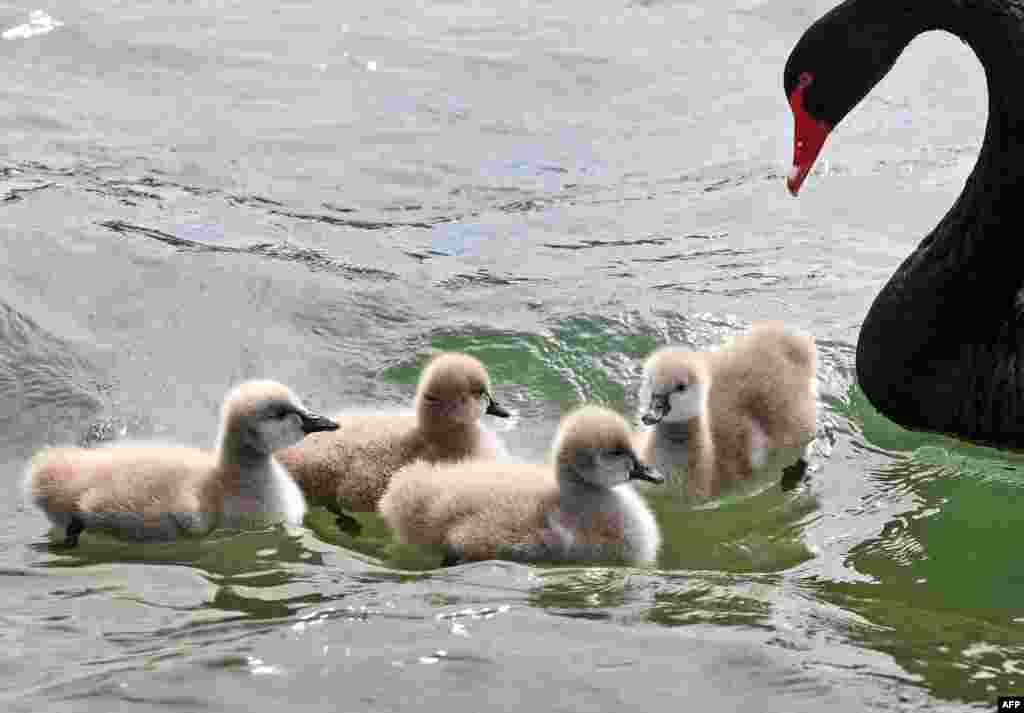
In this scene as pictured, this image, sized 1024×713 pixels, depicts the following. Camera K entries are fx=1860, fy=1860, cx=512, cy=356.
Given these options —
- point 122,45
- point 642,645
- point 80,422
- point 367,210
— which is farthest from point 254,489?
point 122,45

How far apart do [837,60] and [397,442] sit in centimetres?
184

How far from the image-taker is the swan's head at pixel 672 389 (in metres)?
4.96

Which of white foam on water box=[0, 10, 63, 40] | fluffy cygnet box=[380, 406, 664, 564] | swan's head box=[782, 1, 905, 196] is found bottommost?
fluffy cygnet box=[380, 406, 664, 564]

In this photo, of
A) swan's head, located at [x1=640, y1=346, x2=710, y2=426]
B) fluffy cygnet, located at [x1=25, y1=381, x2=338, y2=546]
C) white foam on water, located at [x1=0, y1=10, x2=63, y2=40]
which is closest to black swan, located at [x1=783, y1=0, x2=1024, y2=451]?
swan's head, located at [x1=640, y1=346, x2=710, y2=426]

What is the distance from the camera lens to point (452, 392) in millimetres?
4953

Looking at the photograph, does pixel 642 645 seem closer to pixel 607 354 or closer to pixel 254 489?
pixel 254 489

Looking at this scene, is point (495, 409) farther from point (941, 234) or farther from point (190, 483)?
point (941, 234)

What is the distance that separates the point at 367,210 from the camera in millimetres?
7680

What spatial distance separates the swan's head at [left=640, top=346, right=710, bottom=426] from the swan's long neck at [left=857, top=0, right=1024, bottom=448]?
2.63ft

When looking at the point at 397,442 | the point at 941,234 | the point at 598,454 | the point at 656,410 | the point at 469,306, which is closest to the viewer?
the point at 598,454

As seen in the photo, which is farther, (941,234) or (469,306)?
(469,306)

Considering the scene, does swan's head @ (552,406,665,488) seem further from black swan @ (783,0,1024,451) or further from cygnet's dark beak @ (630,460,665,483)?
black swan @ (783,0,1024,451)

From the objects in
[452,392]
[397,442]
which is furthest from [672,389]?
[397,442]

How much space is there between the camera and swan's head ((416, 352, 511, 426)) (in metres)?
4.96
